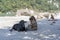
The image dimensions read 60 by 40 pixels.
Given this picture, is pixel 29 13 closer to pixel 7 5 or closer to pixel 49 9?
pixel 7 5

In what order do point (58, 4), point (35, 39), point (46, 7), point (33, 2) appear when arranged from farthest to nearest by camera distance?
point (58, 4) → point (46, 7) → point (33, 2) → point (35, 39)

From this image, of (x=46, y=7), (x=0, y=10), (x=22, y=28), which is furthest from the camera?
(x=46, y=7)

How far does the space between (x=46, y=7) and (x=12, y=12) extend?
14374 millimetres

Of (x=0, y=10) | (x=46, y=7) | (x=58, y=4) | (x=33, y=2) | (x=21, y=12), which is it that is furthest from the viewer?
(x=58, y=4)

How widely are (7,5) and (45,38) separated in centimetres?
3160

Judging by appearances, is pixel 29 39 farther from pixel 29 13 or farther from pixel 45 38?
pixel 29 13

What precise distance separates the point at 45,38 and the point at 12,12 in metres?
30.3

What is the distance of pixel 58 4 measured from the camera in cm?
6075

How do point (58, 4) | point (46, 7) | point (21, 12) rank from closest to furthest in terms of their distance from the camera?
point (21, 12) < point (46, 7) < point (58, 4)

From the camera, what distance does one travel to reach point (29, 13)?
3528cm

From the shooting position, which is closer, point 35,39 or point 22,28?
point 35,39

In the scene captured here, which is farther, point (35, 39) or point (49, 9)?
point (49, 9)

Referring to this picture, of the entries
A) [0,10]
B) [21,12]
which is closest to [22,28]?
[21,12]

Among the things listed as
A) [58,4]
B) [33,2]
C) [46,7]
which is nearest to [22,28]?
[33,2]
